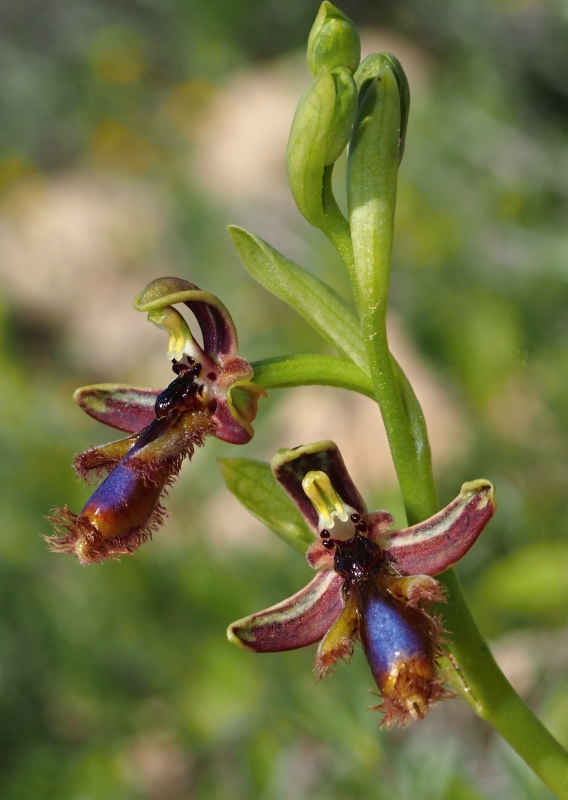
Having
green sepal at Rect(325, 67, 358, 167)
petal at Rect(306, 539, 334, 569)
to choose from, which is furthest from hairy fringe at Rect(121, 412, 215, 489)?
green sepal at Rect(325, 67, 358, 167)

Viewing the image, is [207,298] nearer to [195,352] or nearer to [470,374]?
[195,352]

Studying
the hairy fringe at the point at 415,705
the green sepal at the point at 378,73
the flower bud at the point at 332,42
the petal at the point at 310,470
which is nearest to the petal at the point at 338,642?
the hairy fringe at the point at 415,705

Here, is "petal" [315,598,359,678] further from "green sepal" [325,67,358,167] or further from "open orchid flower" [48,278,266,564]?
"green sepal" [325,67,358,167]

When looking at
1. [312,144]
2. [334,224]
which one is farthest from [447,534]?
[312,144]

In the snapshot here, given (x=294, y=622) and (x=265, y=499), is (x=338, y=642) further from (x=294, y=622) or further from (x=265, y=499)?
(x=265, y=499)

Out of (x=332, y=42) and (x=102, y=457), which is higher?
(x=332, y=42)

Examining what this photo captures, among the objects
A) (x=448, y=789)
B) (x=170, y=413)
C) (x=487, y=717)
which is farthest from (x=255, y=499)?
(x=448, y=789)
